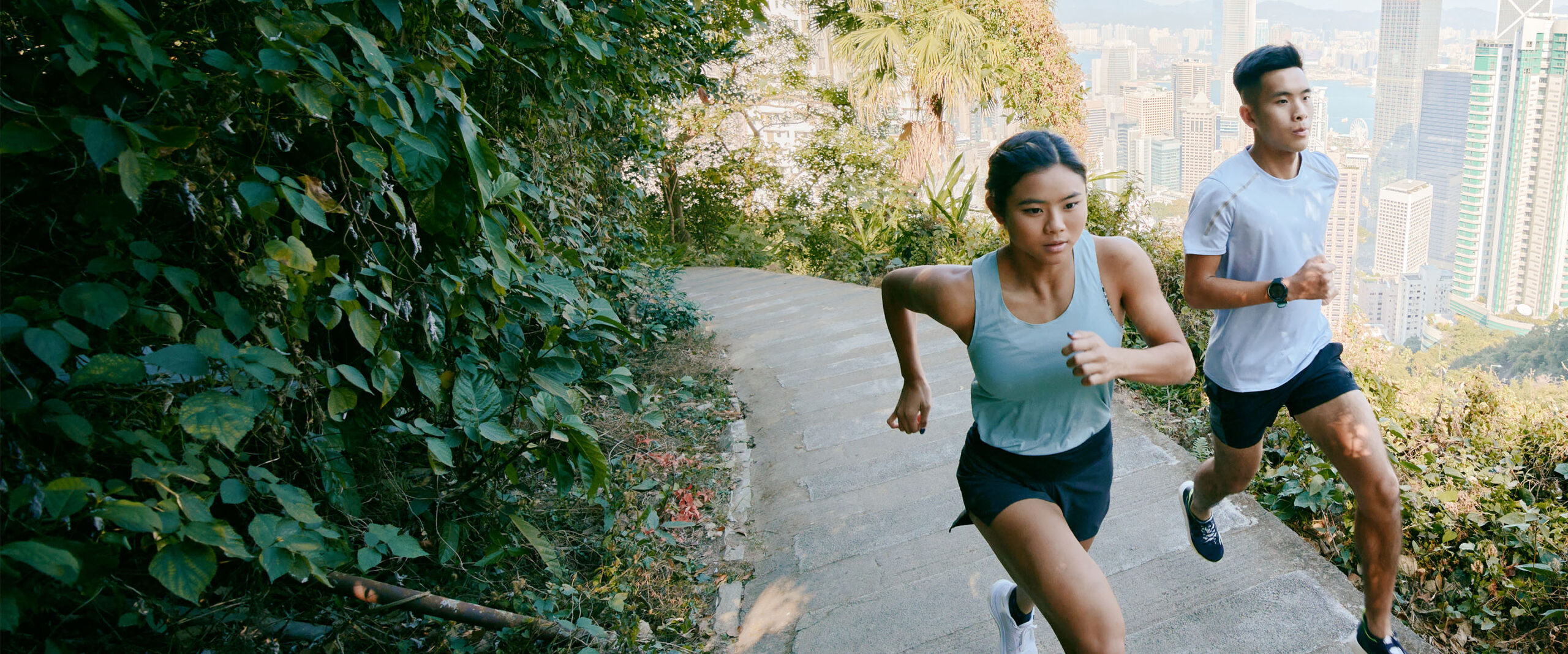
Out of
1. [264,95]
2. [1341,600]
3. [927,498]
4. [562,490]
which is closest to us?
[264,95]

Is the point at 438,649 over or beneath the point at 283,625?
beneath

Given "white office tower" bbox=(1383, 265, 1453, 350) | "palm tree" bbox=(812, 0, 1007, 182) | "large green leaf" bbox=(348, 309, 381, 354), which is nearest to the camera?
"large green leaf" bbox=(348, 309, 381, 354)

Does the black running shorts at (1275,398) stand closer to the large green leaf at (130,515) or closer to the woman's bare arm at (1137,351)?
the woman's bare arm at (1137,351)

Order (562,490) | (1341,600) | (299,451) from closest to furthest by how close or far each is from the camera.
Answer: (299,451), (562,490), (1341,600)

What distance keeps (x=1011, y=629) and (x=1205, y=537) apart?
40.6 inches

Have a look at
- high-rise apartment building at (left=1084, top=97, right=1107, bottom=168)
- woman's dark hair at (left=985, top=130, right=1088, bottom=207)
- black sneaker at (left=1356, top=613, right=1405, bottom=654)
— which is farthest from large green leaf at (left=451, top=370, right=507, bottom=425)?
high-rise apartment building at (left=1084, top=97, right=1107, bottom=168)

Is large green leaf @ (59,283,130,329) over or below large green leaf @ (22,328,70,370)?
over

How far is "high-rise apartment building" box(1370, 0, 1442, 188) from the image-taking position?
14.1m

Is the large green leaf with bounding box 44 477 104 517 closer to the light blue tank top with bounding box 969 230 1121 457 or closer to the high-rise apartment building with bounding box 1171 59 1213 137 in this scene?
the light blue tank top with bounding box 969 230 1121 457

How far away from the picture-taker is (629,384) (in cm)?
254

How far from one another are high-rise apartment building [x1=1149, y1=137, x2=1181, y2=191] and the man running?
9214 mm

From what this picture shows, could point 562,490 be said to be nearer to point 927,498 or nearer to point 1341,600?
point 927,498

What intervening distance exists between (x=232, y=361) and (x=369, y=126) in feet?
1.65

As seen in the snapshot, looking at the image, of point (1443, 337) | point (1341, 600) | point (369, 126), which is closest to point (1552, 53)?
point (1443, 337)
